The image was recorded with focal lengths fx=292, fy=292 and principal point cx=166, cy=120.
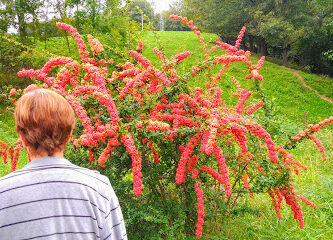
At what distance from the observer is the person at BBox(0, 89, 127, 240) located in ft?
4.45

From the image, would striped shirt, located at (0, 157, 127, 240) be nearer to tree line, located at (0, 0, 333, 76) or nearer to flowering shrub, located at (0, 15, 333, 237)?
flowering shrub, located at (0, 15, 333, 237)

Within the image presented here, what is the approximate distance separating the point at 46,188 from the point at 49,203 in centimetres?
7

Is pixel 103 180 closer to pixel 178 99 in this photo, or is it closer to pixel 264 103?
pixel 178 99

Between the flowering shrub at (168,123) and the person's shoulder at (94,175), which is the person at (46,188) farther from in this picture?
the flowering shrub at (168,123)

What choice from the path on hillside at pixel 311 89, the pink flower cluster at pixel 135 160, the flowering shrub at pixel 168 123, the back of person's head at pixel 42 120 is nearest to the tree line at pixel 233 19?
the flowering shrub at pixel 168 123

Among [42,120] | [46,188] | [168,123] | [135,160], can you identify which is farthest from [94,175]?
[168,123]

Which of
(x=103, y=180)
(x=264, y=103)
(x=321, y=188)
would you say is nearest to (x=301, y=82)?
(x=321, y=188)

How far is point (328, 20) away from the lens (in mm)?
16844

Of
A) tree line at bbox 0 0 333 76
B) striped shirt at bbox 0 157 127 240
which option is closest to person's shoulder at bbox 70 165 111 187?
striped shirt at bbox 0 157 127 240

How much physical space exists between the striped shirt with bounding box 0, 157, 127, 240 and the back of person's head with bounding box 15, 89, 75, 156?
8 centimetres

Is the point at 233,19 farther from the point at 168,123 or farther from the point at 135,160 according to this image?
the point at 135,160

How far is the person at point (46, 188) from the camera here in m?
1.36

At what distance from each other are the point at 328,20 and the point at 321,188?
49.3ft

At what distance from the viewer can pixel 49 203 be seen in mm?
1373
